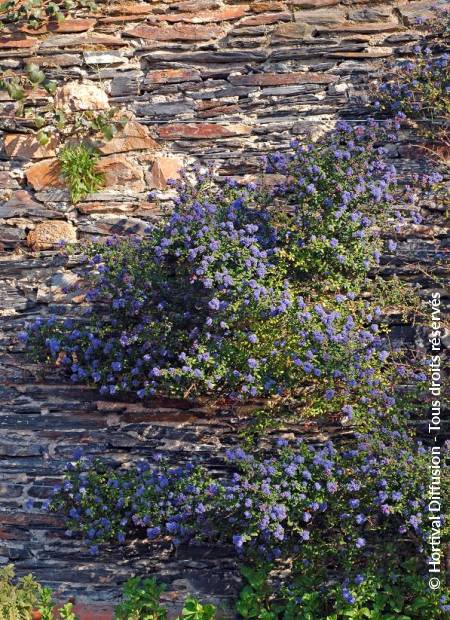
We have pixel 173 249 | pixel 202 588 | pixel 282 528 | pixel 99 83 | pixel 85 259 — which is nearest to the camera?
pixel 282 528

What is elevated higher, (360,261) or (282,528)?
(360,261)

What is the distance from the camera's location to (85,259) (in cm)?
528

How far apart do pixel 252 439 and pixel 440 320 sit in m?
1.13

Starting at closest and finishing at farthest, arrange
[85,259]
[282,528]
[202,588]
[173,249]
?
[282,528] → [202,588] → [173,249] → [85,259]

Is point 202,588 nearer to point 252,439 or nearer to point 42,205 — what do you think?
point 252,439

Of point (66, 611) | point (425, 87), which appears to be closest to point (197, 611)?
point (66, 611)

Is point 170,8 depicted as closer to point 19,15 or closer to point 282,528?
point 19,15

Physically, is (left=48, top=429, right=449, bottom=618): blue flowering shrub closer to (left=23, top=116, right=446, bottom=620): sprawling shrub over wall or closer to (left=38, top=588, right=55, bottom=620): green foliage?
(left=23, top=116, right=446, bottom=620): sprawling shrub over wall

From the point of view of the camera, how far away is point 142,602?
447 cm

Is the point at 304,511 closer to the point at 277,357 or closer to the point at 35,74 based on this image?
the point at 277,357

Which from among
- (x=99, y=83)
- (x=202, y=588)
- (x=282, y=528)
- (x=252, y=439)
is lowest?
(x=202, y=588)

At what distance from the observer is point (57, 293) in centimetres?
524

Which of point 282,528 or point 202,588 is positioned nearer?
point 282,528

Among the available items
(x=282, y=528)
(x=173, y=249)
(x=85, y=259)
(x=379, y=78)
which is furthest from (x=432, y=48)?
(x=282, y=528)
